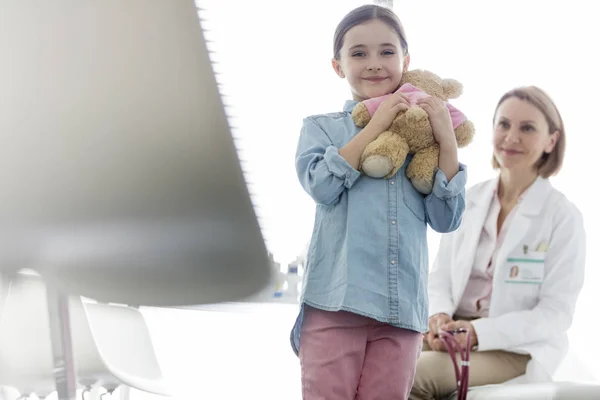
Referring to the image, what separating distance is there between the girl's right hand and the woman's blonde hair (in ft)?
2.50

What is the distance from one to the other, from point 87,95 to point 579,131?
1523mm

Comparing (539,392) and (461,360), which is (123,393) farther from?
(539,392)

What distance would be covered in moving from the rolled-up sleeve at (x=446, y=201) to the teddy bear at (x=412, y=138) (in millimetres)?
17

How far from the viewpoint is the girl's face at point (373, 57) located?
41.7 inches

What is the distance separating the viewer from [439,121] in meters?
1.03

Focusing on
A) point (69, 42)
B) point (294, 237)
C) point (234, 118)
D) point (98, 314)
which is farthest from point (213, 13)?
point (98, 314)

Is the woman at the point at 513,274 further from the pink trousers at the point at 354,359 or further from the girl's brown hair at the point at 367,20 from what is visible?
the girl's brown hair at the point at 367,20

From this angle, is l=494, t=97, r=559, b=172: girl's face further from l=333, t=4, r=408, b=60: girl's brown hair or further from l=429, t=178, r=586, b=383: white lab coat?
l=333, t=4, r=408, b=60: girl's brown hair

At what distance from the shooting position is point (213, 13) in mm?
1818

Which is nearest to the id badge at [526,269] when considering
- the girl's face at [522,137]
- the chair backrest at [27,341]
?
the girl's face at [522,137]

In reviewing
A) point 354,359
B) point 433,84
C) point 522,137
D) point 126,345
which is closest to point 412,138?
point 433,84

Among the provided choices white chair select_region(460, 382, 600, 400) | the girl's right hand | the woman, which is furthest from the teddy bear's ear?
white chair select_region(460, 382, 600, 400)

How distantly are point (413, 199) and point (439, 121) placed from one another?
137mm

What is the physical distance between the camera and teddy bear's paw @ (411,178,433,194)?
40.2 inches
